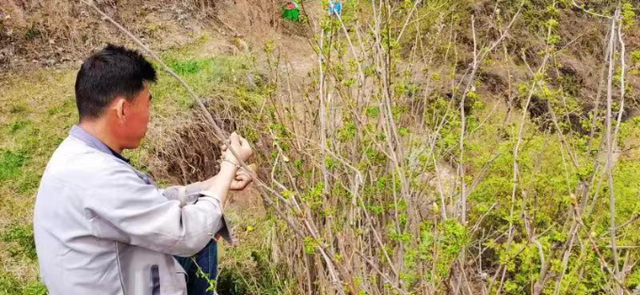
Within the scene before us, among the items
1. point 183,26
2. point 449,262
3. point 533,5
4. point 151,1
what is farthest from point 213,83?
point 533,5

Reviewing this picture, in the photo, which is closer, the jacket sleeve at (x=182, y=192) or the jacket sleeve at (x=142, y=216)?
the jacket sleeve at (x=142, y=216)

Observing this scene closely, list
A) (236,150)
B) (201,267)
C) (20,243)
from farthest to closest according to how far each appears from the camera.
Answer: (20,243) → (201,267) → (236,150)

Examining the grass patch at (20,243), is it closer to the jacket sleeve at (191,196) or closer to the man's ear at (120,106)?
the jacket sleeve at (191,196)

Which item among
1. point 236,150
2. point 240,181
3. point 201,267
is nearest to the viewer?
point 236,150

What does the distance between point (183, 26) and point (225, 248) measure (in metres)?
4.48

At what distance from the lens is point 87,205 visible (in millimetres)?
1698

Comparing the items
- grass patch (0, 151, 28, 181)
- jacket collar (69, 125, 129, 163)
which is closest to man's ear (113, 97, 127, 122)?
jacket collar (69, 125, 129, 163)

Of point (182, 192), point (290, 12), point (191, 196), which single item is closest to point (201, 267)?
point (182, 192)

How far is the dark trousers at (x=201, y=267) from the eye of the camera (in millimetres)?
2383

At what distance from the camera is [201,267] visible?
2.38 meters

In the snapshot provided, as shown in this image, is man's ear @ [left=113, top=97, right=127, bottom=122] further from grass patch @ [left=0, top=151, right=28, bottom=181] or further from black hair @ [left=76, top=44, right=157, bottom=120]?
grass patch @ [left=0, top=151, right=28, bottom=181]

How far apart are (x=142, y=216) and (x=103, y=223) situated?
12 cm

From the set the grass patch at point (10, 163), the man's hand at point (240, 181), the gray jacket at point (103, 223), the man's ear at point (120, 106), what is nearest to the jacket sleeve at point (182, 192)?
the man's hand at point (240, 181)

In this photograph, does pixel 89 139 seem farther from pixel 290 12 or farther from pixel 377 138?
pixel 290 12
